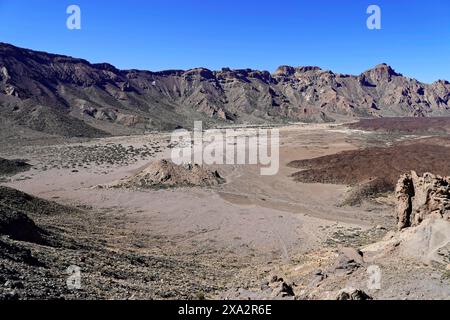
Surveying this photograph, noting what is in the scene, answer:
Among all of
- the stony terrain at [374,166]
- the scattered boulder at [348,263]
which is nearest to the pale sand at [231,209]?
the stony terrain at [374,166]

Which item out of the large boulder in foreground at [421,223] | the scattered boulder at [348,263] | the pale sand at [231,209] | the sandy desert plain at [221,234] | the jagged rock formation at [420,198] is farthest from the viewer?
the pale sand at [231,209]

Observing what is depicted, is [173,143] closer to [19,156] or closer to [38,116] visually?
[19,156]

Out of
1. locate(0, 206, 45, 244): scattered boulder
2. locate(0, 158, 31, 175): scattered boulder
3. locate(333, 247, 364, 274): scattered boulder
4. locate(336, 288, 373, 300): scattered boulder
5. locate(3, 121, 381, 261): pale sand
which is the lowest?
locate(3, 121, 381, 261): pale sand

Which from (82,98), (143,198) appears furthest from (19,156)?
(82,98)

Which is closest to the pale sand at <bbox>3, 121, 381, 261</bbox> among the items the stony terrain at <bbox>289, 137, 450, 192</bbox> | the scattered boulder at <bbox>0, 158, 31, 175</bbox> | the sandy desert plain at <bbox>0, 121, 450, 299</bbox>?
the sandy desert plain at <bbox>0, 121, 450, 299</bbox>

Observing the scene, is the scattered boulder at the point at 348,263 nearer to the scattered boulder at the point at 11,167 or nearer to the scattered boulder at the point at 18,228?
the scattered boulder at the point at 18,228

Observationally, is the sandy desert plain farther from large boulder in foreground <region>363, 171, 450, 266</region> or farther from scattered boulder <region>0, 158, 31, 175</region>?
scattered boulder <region>0, 158, 31, 175</region>
